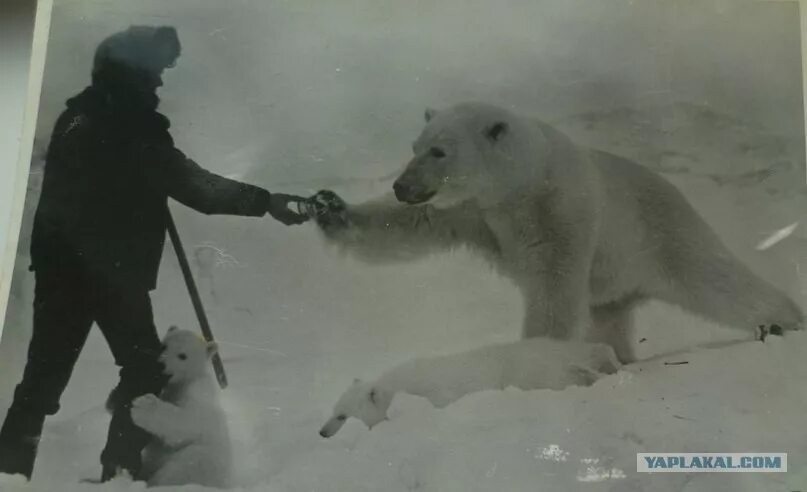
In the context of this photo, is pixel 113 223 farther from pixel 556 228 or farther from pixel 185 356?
pixel 556 228

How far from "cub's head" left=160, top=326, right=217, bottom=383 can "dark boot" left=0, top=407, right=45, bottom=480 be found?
245 millimetres

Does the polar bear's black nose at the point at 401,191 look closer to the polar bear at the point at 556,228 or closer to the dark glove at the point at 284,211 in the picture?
the polar bear at the point at 556,228

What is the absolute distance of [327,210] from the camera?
139 cm

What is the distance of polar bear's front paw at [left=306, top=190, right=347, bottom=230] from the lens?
1.38 m

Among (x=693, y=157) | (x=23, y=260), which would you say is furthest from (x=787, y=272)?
(x=23, y=260)

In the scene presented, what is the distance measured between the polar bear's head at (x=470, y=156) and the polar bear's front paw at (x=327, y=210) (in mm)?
119

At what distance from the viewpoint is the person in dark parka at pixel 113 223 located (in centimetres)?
128

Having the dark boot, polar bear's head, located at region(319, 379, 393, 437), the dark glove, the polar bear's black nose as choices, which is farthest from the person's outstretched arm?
the dark boot

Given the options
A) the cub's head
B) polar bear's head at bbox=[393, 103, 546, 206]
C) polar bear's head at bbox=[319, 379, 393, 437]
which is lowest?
polar bear's head at bbox=[319, 379, 393, 437]

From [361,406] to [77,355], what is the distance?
0.55 m

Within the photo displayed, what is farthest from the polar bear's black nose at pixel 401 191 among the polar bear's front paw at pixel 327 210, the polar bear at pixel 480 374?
the polar bear at pixel 480 374

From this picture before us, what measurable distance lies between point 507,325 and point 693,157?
0.53m

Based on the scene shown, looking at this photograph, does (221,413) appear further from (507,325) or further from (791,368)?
(791,368)

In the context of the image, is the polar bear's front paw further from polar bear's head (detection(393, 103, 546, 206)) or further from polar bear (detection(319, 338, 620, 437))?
polar bear (detection(319, 338, 620, 437))
